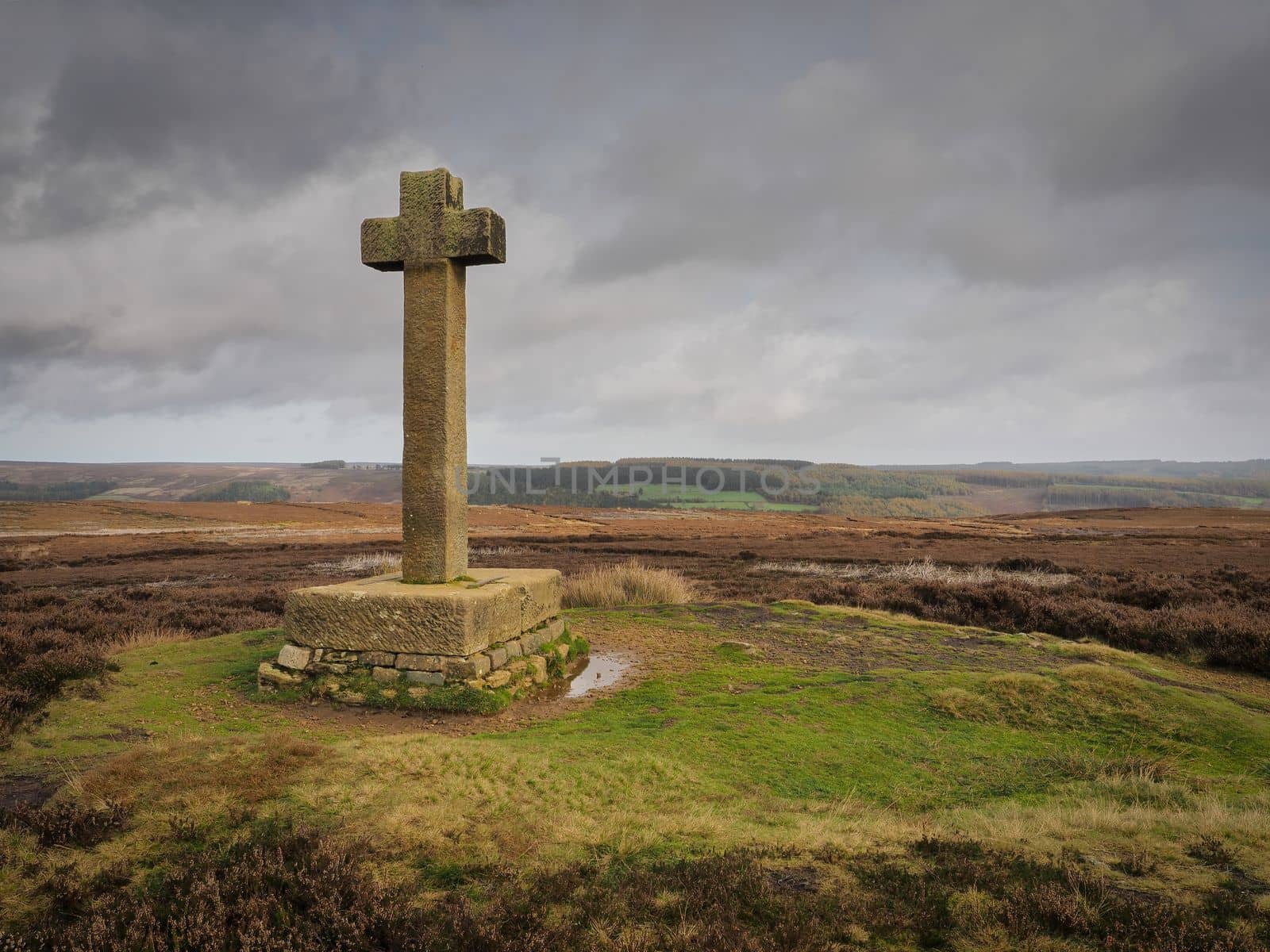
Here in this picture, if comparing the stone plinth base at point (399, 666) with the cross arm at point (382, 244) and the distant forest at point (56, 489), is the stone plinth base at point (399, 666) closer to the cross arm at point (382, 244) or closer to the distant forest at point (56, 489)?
the cross arm at point (382, 244)

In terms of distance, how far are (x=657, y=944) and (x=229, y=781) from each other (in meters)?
3.42

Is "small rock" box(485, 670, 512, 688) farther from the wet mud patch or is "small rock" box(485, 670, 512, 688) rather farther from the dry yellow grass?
the dry yellow grass

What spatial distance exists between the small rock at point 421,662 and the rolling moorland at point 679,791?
0.57 meters

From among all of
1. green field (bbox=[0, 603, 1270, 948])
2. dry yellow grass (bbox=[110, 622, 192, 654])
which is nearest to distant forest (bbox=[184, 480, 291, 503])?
dry yellow grass (bbox=[110, 622, 192, 654])

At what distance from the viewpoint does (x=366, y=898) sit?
321 centimetres

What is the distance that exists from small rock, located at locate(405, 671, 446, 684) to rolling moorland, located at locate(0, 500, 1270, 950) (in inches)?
17.5

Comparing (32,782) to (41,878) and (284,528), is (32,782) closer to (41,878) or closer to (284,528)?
(41,878)

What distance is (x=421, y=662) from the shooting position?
7.89m

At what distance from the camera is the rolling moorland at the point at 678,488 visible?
10164 centimetres

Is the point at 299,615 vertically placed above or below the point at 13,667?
above

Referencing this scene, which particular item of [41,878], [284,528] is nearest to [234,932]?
[41,878]

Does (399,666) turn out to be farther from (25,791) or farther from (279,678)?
(25,791)

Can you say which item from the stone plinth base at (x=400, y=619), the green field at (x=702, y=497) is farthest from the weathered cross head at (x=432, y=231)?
the green field at (x=702, y=497)

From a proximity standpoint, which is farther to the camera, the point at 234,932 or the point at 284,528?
the point at 284,528
